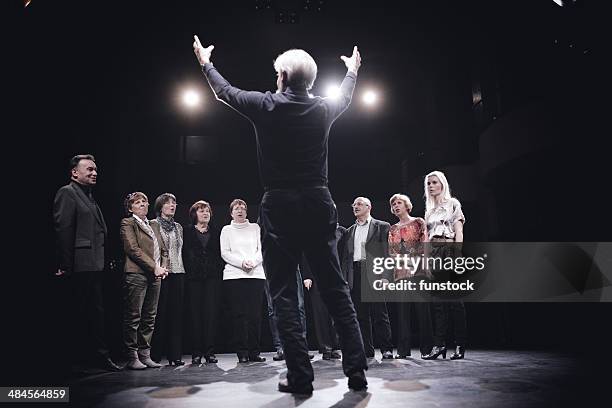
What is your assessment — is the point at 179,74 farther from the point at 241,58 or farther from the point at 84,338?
the point at 84,338

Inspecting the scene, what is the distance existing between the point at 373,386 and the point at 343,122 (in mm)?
6249

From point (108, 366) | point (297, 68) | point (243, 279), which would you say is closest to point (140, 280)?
point (108, 366)

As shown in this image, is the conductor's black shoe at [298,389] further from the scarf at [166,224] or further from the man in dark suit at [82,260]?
the scarf at [166,224]

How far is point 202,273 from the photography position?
174 inches

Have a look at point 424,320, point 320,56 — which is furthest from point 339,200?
point 424,320

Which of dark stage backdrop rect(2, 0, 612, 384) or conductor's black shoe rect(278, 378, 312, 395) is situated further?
dark stage backdrop rect(2, 0, 612, 384)

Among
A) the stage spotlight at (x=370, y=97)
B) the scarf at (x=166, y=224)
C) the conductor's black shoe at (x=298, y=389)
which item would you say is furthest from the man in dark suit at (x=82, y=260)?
the stage spotlight at (x=370, y=97)

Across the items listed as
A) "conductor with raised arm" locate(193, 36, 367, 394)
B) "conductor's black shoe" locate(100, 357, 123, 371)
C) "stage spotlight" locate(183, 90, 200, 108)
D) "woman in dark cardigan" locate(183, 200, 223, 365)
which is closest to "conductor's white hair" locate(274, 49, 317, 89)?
"conductor with raised arm" locate(193, 36, 367, 394)

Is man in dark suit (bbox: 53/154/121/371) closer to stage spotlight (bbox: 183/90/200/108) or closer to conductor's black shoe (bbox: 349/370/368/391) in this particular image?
conductor's black shoe (bbox: 349/370/368/391)

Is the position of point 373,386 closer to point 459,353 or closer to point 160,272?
point 459,353

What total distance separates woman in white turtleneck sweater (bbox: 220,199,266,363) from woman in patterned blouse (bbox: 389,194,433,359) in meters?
1.28

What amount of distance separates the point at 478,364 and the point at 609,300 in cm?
347

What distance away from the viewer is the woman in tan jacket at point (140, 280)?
389 cm

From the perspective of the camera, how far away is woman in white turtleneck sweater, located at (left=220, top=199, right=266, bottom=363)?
14.3ft
